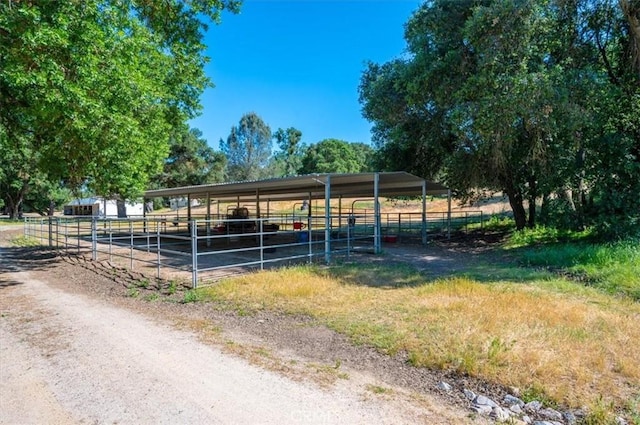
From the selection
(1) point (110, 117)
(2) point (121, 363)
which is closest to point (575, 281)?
(2) point (121, 363)

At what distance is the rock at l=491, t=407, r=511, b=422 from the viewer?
268cm

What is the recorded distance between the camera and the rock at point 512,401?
2887mm

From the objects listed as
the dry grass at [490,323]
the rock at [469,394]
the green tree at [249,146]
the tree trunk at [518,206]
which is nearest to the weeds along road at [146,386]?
the rock at [469,394]

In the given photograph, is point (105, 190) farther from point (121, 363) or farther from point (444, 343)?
point (444, 343)

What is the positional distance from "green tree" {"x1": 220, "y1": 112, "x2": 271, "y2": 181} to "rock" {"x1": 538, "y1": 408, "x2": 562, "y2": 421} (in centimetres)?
5046

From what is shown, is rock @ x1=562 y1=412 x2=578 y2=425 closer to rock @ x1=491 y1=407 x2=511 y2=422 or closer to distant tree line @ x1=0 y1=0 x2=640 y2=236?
rock @ x1=491 y1=407 x2=511 y2=422

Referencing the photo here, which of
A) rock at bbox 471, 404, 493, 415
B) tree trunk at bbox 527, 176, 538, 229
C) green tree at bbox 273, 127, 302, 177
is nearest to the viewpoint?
rock at bbox 471, 404, 493, 415

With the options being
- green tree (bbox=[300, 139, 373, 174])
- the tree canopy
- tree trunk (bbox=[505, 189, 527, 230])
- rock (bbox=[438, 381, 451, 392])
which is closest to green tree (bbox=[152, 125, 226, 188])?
green tree (bbox=[300, 139, 373, 174])

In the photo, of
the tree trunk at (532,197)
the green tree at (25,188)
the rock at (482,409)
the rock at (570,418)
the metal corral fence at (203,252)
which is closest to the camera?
the rock at (570,418)

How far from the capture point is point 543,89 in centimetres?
830

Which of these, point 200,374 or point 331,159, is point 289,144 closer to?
point 331,159

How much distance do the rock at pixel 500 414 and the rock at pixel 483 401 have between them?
63 millimetres

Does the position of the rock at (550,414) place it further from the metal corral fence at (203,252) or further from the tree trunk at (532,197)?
the tree trunk at (532,197)

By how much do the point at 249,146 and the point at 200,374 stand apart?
51.5 meters
